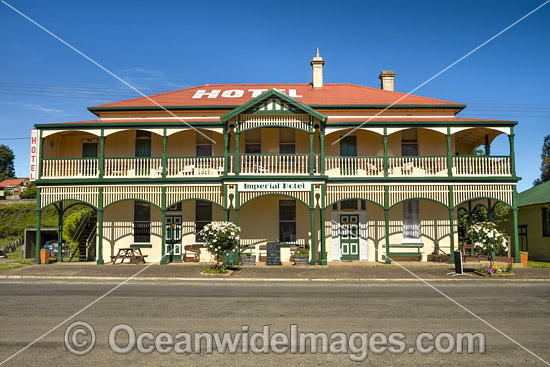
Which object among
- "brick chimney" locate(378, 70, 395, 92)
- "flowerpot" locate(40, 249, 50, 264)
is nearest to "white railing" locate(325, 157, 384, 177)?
"brick chimney" locate(378, 70, 395, 92)

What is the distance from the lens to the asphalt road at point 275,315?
20.8ft

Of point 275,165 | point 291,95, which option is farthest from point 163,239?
point 291,95

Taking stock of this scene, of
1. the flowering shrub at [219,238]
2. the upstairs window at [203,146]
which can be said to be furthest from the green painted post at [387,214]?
the upstairs window at [203,146]

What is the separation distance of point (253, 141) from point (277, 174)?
9.85ft

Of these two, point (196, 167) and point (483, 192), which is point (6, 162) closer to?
point (196, 167)

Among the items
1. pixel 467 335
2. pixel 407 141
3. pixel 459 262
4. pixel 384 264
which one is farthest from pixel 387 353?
pixel 407 141

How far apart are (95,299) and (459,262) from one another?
40.2ft

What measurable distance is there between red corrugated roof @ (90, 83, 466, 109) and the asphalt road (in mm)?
10989

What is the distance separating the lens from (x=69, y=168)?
20625 mm

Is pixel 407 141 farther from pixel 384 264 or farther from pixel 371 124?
pixel 384 264

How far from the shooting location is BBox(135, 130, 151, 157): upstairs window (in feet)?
72.2

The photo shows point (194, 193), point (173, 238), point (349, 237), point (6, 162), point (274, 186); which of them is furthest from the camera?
point (6, 162)

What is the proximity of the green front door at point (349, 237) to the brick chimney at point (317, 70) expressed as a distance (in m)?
8.85

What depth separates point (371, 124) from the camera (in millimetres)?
20188
